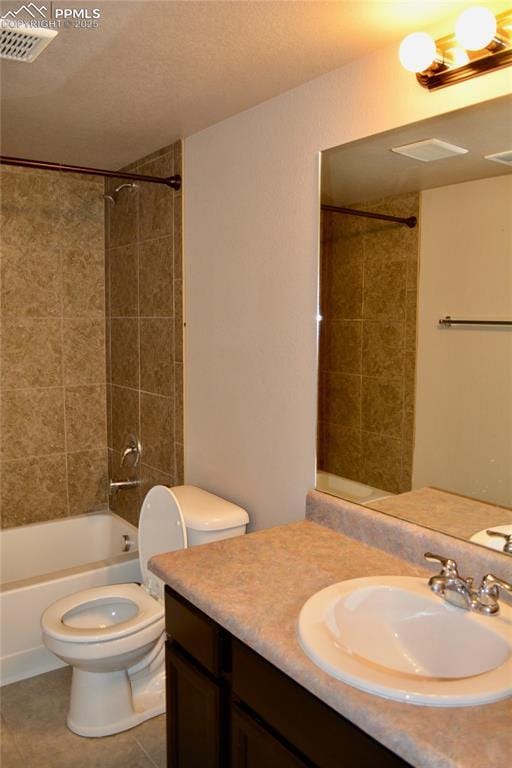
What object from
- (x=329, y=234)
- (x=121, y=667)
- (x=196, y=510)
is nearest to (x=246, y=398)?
(x=196, y=510)

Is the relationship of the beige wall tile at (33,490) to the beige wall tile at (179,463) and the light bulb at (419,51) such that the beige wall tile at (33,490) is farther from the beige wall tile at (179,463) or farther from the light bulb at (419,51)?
the light bulb at (419,51)

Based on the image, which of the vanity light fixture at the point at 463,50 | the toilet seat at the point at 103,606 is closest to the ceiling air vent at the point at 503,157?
the vanity light fixture at the point at 463,50

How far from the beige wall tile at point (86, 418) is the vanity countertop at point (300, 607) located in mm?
1864

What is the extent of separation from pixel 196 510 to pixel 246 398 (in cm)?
45

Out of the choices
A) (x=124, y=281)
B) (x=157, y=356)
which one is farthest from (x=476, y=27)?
(x=124, y=281)

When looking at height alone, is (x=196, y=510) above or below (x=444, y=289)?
below

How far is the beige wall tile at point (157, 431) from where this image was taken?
9.45ft

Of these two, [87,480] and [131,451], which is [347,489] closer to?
[131,451]

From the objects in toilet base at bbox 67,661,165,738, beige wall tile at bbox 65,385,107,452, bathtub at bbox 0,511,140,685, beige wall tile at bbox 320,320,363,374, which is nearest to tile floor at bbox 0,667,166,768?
toilet base at bbox 67,661,165,738

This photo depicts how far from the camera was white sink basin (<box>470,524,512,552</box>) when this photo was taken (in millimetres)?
1455

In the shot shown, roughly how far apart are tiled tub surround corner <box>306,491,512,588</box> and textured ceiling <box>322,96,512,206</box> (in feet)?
2.93

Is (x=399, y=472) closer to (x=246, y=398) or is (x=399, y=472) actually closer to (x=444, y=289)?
(x=444, y=289)

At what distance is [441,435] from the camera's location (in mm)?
1635

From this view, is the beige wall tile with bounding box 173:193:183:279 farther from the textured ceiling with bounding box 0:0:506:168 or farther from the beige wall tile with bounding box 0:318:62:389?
the beige wall tile with bounding box 0:318:62:389
